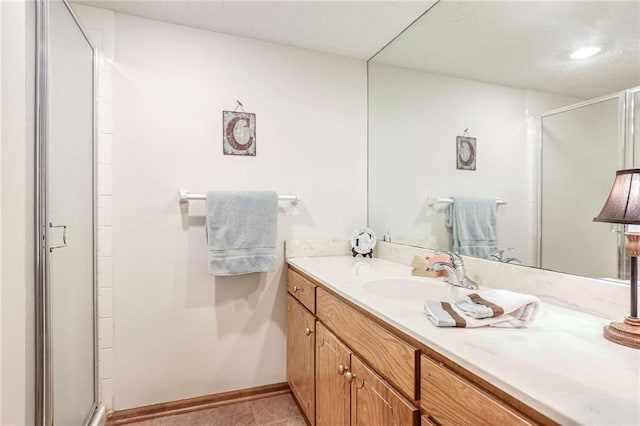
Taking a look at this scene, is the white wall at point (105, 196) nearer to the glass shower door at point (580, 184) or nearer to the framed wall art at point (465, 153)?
the framed wall art at point (465, 153)

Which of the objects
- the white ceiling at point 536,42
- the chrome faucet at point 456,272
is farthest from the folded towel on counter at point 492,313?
the white ceiling at point 536,42

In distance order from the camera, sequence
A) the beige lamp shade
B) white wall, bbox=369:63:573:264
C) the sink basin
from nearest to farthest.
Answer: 1. the beige lamp shade
2. white wall, bbox=369:63:573:264
3. the sink basin

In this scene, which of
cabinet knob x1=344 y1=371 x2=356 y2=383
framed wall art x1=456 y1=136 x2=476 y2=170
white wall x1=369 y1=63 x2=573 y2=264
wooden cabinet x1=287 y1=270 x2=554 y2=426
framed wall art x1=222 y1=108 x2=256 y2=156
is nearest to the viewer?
wooden cabinet x1=287 y1=270 x2=554 y2=426

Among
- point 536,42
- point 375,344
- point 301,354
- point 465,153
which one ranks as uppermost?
point 536,42

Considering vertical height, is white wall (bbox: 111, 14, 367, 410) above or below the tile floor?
above

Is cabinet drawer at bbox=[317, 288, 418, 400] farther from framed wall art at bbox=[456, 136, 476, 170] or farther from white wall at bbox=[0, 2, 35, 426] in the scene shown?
white wall at bbox=[0, 2, 35, 426]

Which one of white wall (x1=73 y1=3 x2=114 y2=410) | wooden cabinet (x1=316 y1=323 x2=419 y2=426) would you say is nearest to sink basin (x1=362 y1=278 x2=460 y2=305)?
wooden cabinet (x1=316 y1=323 x2=419 y2=426)

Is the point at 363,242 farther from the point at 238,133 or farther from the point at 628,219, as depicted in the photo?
the point at 628,219

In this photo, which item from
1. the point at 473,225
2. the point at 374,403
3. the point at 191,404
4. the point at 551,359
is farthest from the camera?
the point at 191,404

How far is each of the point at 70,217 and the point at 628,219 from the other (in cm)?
183

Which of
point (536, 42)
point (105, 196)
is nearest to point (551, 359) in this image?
point (536, 42)

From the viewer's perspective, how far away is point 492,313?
33.1 inches

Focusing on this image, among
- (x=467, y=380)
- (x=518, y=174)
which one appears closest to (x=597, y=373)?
(x=467, y=380)

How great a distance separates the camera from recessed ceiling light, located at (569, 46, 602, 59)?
3.23 feet
